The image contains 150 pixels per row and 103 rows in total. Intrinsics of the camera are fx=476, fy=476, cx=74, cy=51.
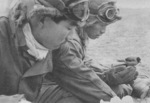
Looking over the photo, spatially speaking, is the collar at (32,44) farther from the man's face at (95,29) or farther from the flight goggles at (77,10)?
the man's face at (95,29)

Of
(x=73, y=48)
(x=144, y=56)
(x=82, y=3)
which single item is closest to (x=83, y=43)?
(x=73, y=48)

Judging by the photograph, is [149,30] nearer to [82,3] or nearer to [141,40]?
[141,40]

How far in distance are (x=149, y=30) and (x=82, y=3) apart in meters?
3.34

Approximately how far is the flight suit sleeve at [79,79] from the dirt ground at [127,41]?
3.30 feet

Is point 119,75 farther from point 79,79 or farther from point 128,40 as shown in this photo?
point 128,40

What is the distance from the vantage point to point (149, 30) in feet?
16.2

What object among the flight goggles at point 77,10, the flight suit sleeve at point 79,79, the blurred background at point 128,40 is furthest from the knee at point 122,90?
the flight goggles at point 77,10

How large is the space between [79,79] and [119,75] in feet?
1.24

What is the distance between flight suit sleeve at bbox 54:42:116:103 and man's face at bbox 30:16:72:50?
0.63m

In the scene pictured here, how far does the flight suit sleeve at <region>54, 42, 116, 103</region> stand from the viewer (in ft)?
7.64

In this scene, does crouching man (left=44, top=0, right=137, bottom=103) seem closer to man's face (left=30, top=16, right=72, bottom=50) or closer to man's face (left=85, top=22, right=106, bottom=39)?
man's face (left=85, top=22, right=106, bottom=39)

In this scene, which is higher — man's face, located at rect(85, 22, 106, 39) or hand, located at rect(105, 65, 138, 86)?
man's face, located at rect(85, 22, 106, 39)

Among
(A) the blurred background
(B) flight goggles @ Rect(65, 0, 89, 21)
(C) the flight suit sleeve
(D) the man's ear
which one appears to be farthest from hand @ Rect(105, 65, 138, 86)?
(D) the man's ear

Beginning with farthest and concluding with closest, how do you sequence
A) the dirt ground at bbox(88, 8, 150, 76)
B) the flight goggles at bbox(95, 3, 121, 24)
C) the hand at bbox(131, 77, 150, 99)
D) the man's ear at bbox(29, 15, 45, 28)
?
the dirt ground at bbox(88, 8, 150, 76) < the hand at bbox(131, 77, 150, 99) < the flight goggles at bbox(95, 3, 121, 24) < the man's ear at bbox(29, 15, 45, 28)
